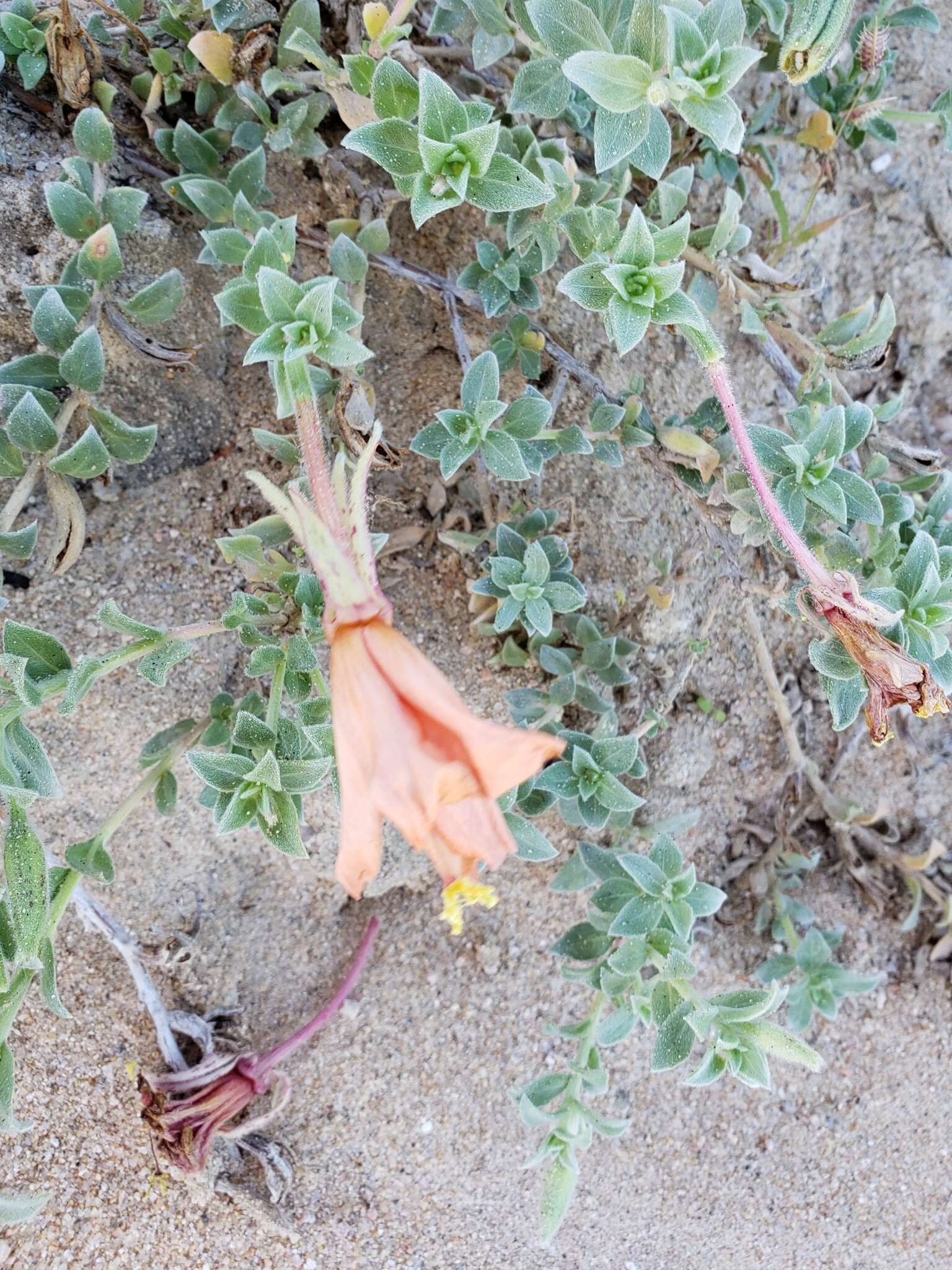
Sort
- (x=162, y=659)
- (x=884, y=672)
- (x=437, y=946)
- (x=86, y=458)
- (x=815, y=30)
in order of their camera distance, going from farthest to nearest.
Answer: (x=437, y=946) → (x=86, y=458) → (x=162, y=659) → (x=815, y=30) → (x=884, y=672)

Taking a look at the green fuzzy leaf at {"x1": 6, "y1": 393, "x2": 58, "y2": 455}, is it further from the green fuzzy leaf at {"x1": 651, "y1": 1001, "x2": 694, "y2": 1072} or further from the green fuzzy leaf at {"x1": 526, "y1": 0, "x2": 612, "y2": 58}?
the green fuzzy leaf at {"x1": 651, "y1": 1001, "x2": 694, "y2": 1072}

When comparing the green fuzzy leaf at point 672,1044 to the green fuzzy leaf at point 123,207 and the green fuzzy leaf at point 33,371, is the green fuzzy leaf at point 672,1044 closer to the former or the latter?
the green fuzzy leaf at point 33,371

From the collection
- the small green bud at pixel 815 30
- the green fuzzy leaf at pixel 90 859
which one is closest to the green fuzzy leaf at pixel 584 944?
the green fuzzy leaf at pixel 90 859

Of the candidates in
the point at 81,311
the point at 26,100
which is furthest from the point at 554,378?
the point at 26,100

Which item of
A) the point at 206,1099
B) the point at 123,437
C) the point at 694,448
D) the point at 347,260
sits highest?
the point at 347,260

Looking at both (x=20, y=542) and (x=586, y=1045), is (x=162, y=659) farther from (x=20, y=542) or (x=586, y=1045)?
(x=586, y=1045)

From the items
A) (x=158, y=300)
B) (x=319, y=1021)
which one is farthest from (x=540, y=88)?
(x=319, y=1021)
